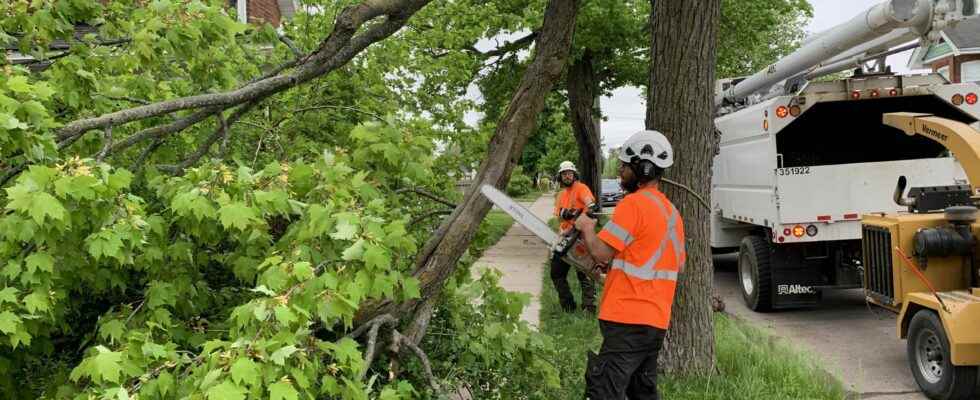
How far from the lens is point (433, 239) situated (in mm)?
4574

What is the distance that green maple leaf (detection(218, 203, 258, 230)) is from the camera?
3.24 m

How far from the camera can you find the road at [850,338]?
6699 millimetres

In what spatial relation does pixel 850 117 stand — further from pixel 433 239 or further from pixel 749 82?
pixel 433 239

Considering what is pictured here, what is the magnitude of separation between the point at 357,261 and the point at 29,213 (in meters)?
1.17

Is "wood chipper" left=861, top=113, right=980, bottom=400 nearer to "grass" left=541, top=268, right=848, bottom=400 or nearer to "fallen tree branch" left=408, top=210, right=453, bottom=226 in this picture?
"grass" left=541, top=268, right=848, bottom=400

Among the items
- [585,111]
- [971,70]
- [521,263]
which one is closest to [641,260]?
[521,263]

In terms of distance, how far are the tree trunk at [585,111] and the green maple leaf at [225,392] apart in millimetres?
14447

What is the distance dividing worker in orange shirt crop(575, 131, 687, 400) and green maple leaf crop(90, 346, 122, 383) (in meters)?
2.09

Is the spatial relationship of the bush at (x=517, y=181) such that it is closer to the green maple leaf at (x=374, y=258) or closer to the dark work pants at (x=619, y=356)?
the dark work pants at (x=619, y=356)

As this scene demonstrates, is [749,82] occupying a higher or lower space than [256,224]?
higher

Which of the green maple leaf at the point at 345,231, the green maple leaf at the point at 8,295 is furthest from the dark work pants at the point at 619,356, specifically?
the green maple leaf at the point at 8,295

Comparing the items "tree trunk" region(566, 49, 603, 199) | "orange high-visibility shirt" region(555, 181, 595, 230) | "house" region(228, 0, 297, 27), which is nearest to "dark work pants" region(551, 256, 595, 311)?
"orange high-visibility shirt" region(555, 181, 595, 230)

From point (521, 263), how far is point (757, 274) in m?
5.60

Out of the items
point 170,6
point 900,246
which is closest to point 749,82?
point 900,246
